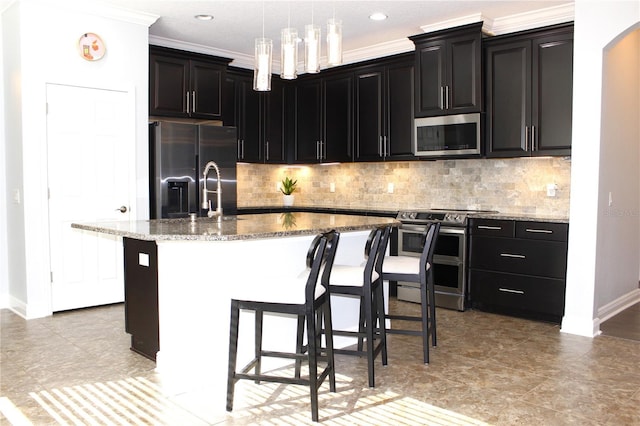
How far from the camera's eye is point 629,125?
15.7 feet

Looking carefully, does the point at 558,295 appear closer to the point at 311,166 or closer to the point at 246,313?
the point at 246,313

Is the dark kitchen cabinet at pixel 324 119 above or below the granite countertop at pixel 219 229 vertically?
above

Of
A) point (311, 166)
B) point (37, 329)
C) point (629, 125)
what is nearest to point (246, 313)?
point (37, 329)

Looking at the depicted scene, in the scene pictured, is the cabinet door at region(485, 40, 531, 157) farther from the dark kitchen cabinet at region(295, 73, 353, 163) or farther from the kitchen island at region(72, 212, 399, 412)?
the kitchen island at region(72, 212, 399, 412)

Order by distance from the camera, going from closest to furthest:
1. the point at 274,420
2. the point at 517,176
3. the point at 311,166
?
the point at 274,420 → the point at 517,176 → the point at 311,166

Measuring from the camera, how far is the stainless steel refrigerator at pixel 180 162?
5.44m

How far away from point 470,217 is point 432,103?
4.12ft

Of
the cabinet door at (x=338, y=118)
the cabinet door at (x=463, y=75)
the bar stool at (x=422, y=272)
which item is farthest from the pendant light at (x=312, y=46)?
the cabinet door at (x=338, y=118)

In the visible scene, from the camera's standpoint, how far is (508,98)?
16.6 ft

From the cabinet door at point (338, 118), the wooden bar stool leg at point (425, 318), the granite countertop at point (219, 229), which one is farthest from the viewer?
the cabinet door at point (338, 118)

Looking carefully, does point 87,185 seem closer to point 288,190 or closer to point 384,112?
point 288,190

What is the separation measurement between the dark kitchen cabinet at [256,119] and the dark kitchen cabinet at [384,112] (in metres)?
1.12

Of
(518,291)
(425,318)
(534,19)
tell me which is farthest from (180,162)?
(534,19)

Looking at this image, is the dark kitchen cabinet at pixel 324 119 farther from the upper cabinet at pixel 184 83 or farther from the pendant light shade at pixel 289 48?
the pendant light shade at pixel 289 48
